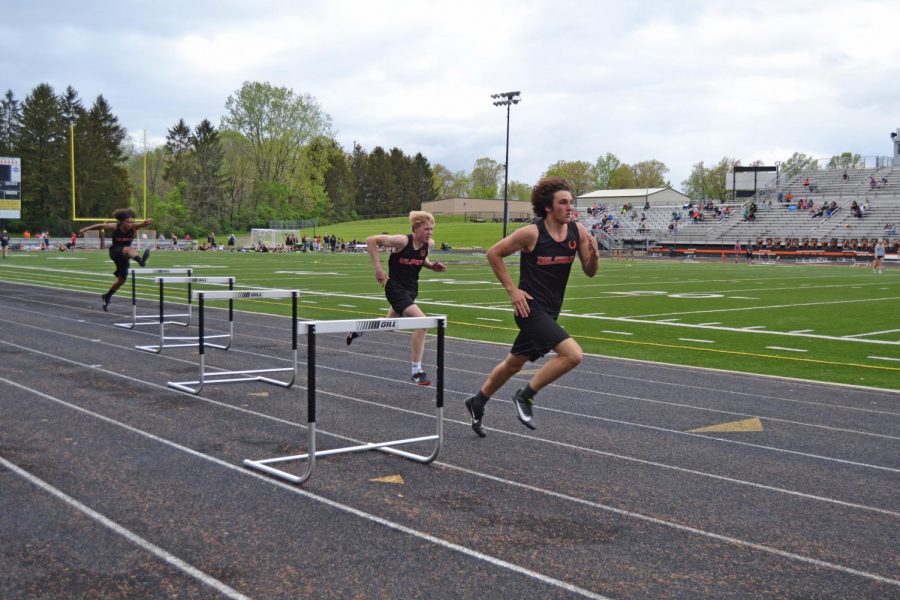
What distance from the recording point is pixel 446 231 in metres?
91.8

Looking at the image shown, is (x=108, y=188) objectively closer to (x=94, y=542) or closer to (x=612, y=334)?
(x=612, y=334)

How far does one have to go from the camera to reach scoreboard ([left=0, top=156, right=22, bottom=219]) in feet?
184

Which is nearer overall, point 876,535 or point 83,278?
point 876,535

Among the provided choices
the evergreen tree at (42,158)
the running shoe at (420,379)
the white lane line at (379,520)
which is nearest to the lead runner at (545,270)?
the white lane line at (379,520)

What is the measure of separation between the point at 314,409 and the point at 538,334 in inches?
74.2

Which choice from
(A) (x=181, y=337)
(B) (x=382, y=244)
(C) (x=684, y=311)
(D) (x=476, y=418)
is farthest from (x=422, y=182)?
(D) (x=476, y=418)

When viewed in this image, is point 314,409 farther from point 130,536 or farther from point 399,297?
point 399,297

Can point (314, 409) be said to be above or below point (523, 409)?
above

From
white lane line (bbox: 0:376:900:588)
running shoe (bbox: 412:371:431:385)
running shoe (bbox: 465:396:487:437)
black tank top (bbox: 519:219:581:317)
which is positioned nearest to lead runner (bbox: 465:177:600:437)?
black tank top (bbox: 519:219:581:317)

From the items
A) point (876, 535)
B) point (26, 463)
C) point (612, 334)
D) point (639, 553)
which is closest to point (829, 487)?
point (876, 535)

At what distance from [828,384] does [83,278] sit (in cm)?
2555

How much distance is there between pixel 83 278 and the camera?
29.3 metres

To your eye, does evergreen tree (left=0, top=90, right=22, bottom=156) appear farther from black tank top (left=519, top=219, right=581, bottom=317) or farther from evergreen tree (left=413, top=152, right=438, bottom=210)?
black tank top (left=519, top=219, right=581, bottom=317)

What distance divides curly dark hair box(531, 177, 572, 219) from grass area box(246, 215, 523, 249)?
6500cm
